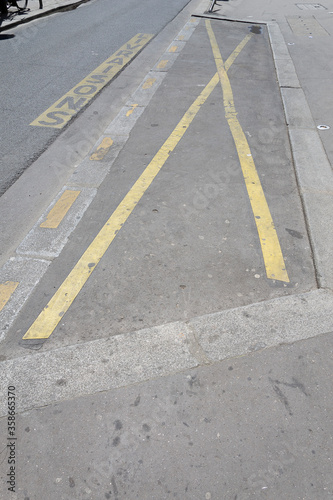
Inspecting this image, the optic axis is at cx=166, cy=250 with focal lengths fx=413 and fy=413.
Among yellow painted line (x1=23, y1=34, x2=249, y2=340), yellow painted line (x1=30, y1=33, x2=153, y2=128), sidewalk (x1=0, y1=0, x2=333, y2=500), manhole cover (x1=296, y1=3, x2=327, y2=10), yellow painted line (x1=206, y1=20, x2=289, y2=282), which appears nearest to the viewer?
sidewalk (x1=0, y1=0, x2=333, y2=500)

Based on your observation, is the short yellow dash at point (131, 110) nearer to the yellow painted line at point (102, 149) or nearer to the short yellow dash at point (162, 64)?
the yellow painted line at point (102, 149)

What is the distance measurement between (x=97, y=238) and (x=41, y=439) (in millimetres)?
2089

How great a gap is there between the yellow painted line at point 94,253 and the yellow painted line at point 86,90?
2062mm

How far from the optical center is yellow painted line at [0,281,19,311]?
342 centimetres

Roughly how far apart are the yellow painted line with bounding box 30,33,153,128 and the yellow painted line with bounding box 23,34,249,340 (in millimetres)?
2062

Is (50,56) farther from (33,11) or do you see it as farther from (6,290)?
(6,290)

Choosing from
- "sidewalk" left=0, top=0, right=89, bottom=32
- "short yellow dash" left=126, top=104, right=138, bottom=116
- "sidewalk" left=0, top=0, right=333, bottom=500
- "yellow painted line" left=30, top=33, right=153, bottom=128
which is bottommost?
"sidewalk" left=0, top=0, right=333, bottom=500

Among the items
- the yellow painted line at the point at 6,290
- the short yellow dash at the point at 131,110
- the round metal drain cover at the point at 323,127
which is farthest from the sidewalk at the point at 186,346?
the short yellow dash at the point at 131,110

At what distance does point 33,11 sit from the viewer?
14672 mm

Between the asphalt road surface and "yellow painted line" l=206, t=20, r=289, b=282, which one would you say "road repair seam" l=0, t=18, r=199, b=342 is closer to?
the asphalt road surface

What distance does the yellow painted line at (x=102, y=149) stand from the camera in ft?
18.6

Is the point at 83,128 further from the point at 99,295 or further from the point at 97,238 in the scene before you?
the point at 99,295

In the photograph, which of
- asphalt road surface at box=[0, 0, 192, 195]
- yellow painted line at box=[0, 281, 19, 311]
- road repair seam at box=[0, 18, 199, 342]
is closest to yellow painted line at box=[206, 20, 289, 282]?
road repair seam at box=[0, 18, 199, 342]

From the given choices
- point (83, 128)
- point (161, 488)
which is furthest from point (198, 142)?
point (161, 488)
